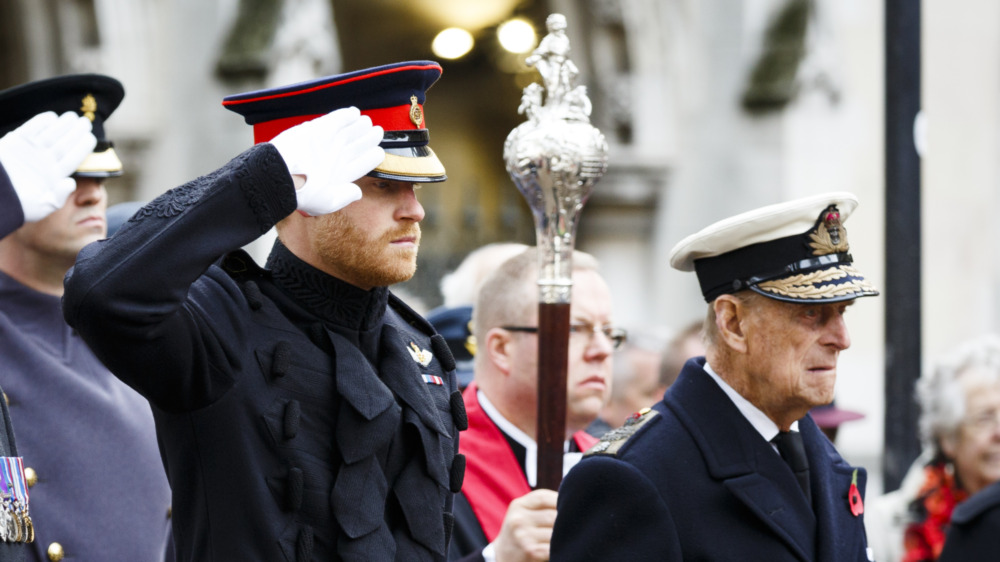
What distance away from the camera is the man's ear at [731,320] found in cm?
306

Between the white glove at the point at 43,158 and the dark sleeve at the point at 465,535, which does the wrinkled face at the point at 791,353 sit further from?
the white glove at the point at 43,158

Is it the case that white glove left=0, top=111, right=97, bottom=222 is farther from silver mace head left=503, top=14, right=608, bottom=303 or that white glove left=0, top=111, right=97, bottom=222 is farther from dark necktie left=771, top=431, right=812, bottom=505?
dark necktie left=771, top=431, right=812, bottom=505

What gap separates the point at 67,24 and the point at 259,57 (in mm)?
1279

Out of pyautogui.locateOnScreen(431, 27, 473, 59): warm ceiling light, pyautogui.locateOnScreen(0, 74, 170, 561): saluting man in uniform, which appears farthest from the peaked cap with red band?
pyautogui.locateOnScreen(431, 27, 473, 59): warm ceiling light

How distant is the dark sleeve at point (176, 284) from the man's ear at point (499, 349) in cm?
169

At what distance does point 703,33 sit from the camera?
1029cm

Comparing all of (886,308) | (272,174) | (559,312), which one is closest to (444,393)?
(559,312)

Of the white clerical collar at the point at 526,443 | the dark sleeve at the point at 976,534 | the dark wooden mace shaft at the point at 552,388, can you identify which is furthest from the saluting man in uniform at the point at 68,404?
the dark sleeve at the point at 976,534

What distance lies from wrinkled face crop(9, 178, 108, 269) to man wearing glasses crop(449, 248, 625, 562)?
45.8 inches

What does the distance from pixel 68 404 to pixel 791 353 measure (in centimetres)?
185

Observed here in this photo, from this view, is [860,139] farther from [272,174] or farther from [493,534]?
[272,174]

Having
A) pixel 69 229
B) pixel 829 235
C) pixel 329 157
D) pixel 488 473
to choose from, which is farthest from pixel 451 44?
pixel 329 157

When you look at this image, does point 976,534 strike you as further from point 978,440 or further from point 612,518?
point 612,518

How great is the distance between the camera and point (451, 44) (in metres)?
13.6
